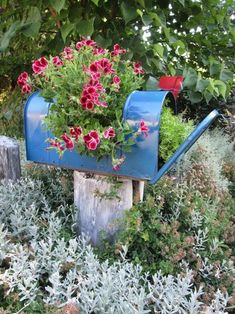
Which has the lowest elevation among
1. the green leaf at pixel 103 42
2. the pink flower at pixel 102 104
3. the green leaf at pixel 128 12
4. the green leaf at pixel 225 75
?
the pink flower at pixel 102 104

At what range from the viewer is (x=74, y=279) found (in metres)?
1.70

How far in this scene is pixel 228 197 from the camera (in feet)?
8.86

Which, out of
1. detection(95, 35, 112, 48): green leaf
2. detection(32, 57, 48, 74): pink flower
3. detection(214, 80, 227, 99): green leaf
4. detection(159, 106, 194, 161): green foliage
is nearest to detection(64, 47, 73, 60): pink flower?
detection(32, 57, 48, 74): pink flower

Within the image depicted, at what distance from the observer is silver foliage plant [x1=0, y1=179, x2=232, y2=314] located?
151cm

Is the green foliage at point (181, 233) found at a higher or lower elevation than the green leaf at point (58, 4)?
lower

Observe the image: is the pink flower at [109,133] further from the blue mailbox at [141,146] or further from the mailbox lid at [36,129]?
the mailbox lid at [36,129]

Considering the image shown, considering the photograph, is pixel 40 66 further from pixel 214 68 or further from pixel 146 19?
pixel 214 68

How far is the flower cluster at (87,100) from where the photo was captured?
1.72 metres

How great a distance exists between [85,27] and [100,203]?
1.12 m

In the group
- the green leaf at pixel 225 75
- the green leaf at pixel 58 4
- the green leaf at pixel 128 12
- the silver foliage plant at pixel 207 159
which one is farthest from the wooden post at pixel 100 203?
the green leaf at pixel 225 75

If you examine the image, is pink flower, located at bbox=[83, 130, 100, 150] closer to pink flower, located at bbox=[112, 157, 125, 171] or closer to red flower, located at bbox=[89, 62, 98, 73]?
pink flower, located at bbox=[112, 157, 125, 171]

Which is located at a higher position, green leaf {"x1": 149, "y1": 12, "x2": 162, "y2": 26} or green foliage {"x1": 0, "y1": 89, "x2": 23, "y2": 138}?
green leaf {"x1": 149, "y1": 12, "x2": 162, "y2": 26}

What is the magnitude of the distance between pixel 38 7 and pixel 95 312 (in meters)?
1.95

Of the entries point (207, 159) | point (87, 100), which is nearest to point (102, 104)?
point (87, 100)
